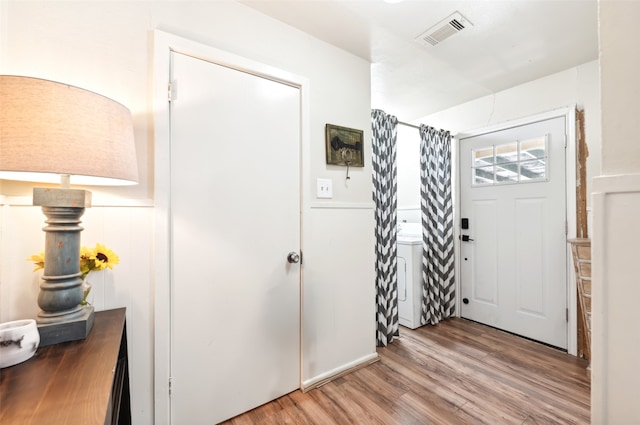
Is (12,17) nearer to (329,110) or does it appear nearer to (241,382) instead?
(329,110)

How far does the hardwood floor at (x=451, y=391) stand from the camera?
5.09 ft

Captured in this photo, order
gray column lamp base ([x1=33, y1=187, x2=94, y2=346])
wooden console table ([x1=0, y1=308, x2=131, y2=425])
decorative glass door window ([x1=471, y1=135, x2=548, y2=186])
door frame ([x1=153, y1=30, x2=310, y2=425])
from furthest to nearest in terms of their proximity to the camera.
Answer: decorative glass door window ([x1=471, y1=135, x2=548, y2=186]) → door frame ([x1=153, y1=30, x2=310, y2=425]) → gray column lamp base ([x1=33, y1=187, x2=94, y2=346]) → wooden console table ([x1=0, y1=308, x2=131, y2=425])

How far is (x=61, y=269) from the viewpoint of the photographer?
0.92 m

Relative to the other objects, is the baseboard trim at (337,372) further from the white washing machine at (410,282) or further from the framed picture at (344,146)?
the framed picture at (344,146)

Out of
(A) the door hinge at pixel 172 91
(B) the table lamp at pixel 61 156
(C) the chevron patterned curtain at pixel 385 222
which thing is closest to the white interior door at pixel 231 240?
(A) the door hinge at pixel 172 91

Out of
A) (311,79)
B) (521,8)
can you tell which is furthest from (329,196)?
(521,8)

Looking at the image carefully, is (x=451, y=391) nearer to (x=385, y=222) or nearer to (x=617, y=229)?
(x=385, y=222)

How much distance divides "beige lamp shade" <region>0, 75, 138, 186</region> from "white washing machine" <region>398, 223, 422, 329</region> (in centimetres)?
252

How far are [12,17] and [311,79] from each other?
141 cm

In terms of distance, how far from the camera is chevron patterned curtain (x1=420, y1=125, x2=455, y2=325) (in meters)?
2.85

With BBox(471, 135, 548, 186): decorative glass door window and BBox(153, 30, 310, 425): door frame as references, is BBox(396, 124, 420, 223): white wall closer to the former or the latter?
BBox(471, 135, 548, 186): decorative glass door window

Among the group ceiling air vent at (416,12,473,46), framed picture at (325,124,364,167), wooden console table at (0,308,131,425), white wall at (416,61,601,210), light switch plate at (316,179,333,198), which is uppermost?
ceiling air vent at (416,12,473,46)

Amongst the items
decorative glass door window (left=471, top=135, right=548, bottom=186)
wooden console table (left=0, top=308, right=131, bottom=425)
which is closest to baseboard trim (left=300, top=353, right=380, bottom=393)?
wooden console table (left=0, top=308, right=131, bottom=425)

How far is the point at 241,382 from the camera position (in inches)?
62.2
